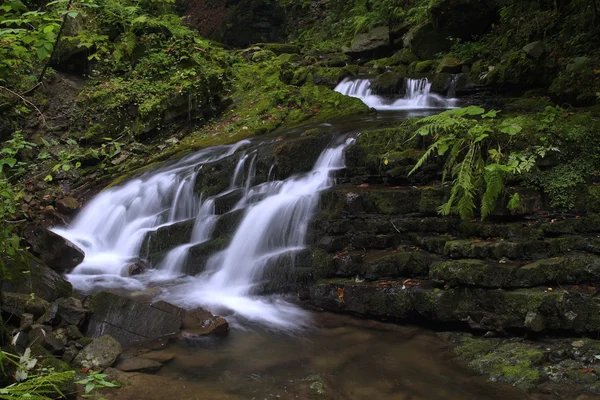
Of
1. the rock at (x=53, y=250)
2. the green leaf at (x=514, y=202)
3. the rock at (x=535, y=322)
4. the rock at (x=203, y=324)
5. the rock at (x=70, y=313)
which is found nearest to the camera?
the rock at (x=535, y=322)

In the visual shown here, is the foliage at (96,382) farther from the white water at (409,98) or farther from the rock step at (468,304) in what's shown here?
the white water at (409,98)

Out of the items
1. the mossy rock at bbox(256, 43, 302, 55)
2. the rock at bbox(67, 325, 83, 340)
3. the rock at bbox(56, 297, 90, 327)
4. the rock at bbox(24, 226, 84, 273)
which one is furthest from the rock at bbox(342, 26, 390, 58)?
the rock at bbox(67, 325, 83, 340)

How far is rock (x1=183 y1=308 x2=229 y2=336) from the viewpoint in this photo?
5.84 meters

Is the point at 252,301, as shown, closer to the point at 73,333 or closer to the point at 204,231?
the point at 204,231

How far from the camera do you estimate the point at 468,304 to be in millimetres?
5477

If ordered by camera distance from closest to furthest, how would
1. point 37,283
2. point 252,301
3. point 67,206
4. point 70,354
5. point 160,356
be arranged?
1. point 70,354
2. point 160,356
3. point 37,283
4. point 252,301
5. point 67,206

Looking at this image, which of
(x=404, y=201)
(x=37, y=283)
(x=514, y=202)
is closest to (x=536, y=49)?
(x=404, y=201)

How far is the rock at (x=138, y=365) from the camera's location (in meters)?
4.81

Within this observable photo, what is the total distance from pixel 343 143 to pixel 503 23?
7.44 meters

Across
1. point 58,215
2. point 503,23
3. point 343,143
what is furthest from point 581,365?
point 503,23

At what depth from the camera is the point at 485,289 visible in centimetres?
543

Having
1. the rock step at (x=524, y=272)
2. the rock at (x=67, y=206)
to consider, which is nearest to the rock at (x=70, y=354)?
the rock step at (x=524, y=272)

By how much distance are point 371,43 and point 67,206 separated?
12728 mm

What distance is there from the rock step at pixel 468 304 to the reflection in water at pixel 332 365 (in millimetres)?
256
